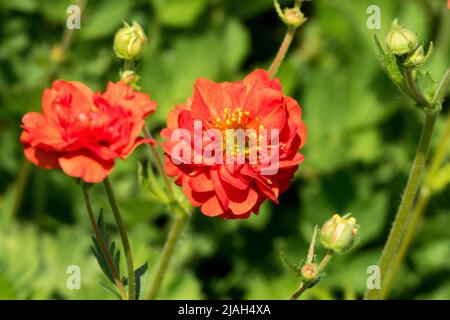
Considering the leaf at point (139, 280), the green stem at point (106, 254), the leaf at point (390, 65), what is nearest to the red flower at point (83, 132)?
the green stem at point (106, 254)

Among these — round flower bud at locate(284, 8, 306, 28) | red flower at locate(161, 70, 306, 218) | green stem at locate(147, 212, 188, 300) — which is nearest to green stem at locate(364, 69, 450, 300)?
red flower at locate(161, 70, 306, 218)

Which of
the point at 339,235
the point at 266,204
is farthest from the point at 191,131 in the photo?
the point at 266,204

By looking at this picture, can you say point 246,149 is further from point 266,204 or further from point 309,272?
point 266,204

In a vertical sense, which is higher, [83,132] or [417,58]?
[417,58]
